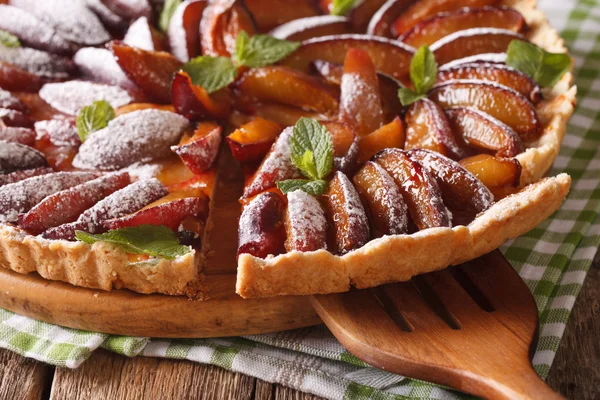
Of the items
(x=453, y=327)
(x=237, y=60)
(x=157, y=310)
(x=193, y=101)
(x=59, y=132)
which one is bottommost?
(x=157, y=310)

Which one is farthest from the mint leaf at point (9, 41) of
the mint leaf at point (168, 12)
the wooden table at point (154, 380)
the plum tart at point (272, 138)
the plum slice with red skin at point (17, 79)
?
the wooden table at point (154, 380)

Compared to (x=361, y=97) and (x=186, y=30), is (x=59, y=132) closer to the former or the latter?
(x=186, y=30)

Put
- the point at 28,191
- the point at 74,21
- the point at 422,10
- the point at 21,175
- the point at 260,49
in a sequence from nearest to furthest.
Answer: the point at 28,191, the point at 21,175, the point at 260,49, the point at 74,21, the point at 422,10

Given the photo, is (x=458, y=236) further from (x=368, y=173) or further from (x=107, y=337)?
(x=107, y=337)

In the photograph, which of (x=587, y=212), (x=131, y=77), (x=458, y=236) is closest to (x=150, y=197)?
(x=131, y=77)

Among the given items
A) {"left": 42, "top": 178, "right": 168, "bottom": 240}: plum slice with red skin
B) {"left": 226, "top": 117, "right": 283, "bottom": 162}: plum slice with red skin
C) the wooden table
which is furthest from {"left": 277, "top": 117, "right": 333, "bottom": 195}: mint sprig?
the wooden table

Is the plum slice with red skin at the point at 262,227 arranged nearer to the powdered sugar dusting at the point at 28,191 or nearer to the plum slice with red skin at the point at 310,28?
the powdered sugar dusting at the point at 28,191

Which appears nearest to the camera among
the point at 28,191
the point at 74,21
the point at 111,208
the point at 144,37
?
the point at 111,208

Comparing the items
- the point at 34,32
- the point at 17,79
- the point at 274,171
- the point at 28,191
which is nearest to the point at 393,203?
the point at 274,171
